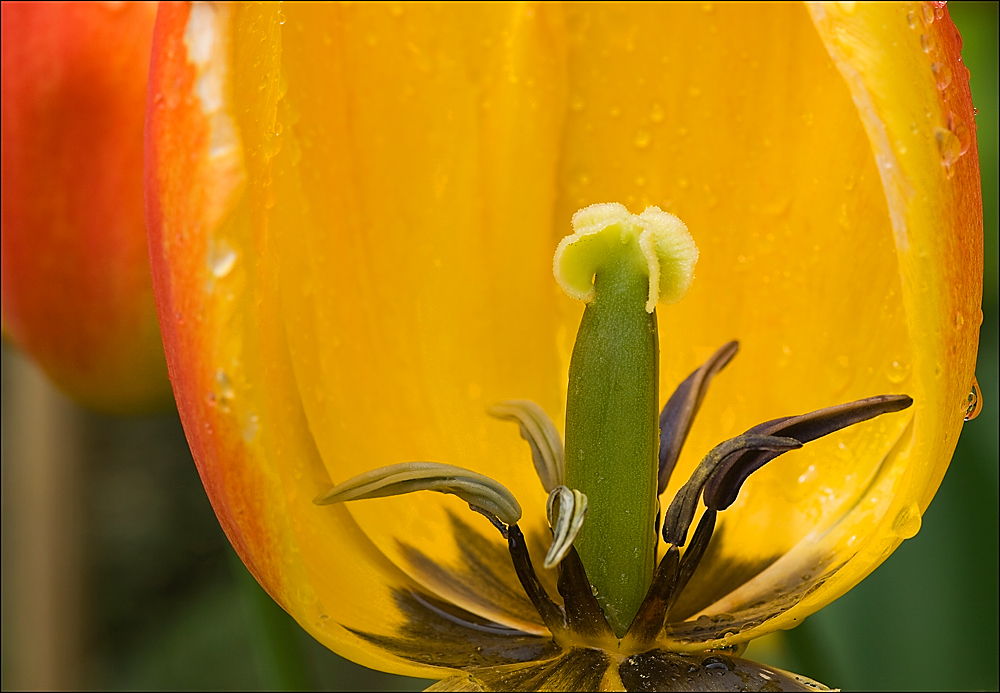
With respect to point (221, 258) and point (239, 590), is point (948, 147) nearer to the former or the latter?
point (221, 258)

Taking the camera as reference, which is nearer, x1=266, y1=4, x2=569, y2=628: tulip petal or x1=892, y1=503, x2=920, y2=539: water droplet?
x1=892, y1=503, x2=920, y2=539: water droplet

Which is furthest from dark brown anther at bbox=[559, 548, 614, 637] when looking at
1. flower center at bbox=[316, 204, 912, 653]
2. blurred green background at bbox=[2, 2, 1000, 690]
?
blurred green background at bbox=[2, 2, 1000, 690]

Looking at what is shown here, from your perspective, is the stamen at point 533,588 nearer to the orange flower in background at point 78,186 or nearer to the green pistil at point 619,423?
the green pistil at point 619,423

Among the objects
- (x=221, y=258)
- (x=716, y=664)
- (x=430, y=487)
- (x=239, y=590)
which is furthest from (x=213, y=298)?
(x=239, y=590)

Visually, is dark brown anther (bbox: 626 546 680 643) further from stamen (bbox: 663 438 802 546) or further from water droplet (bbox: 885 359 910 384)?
water droplet (bbox: 885 359 910 384)

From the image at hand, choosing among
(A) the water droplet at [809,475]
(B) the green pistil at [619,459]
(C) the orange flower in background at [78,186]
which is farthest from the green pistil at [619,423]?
(C) the orange flower in background at [78,186]

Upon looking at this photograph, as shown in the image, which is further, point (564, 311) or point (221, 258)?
point (564, 311)
